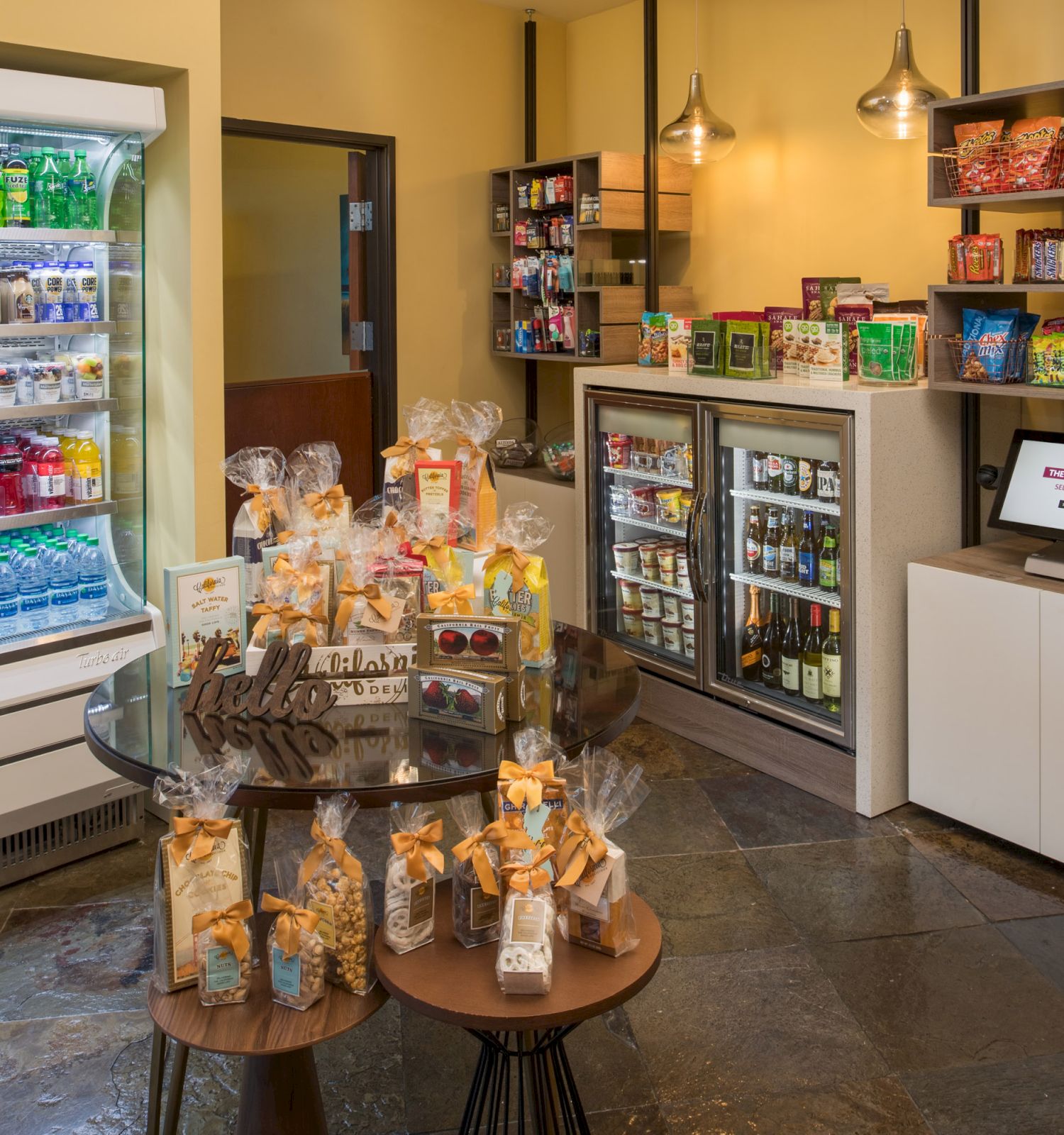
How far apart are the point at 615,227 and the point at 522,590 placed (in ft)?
10.8

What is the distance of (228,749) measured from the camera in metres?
2.13

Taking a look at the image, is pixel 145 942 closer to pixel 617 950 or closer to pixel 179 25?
pixel 617 950

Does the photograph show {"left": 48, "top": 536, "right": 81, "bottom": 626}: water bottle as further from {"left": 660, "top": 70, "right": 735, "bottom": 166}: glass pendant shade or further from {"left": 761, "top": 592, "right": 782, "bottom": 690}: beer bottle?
{"left": 660, "top": 70, "right": 735, "bottom": 166}: glass pendant shade

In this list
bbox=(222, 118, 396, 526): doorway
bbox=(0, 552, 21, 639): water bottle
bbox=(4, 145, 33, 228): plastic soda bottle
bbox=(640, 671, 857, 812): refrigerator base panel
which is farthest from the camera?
bbox=(222, 118, 396, 526): doorway

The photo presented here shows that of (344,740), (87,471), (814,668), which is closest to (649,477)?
(814,668)

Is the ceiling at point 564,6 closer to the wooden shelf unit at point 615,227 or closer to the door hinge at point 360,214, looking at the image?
the wooden shelf unit at point 615,227

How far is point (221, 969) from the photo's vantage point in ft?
6.07

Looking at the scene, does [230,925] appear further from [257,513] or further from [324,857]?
[257,513]

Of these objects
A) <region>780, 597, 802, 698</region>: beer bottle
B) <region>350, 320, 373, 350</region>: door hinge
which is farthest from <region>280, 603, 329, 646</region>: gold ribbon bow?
<region>350, 320, 373, 350</region>: door hinge

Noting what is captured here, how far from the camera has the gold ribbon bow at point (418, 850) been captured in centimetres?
187

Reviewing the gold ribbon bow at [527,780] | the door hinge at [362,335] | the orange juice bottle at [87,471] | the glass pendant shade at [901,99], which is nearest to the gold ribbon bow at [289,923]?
the gold ribbon bow at [527,780]

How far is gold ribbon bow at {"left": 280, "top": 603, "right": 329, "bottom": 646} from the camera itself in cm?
240

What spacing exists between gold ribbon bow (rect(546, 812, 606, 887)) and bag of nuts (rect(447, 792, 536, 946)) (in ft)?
0.18

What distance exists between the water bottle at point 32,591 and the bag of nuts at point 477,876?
2.22 m
